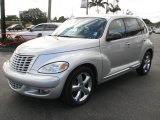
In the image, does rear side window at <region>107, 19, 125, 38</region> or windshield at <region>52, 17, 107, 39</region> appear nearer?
windshield at <region>52, 17, 107, 39</region>

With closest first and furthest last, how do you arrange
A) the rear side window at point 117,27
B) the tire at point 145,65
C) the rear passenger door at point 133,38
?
the rear side window at point 117,27 < the rear passenger door at point 133,38 < the tire at point 145,65

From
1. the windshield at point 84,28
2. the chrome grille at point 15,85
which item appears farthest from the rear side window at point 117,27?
the chrome grille at point 15,85

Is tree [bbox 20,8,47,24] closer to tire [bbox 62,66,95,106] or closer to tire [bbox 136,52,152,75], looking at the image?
tire [bbox 136,52,152,75]

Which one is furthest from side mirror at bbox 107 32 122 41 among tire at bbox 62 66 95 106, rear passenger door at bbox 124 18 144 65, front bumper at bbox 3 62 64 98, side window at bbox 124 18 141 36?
front bumper at bbox 3 62 64 98

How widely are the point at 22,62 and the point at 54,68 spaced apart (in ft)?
2.11

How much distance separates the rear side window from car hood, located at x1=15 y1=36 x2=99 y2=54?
58 cm

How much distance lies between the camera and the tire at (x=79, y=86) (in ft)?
15.0

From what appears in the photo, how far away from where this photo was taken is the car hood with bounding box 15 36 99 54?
4633 mm

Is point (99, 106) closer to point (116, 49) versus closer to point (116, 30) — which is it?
point (116, 49)

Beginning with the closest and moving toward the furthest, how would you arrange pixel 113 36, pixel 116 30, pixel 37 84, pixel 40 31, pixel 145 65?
pixel 37 84 < pixel 113 36 < pixel 116 30 < pixel 145 65 < pixel 40 31

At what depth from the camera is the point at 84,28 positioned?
5672 millimetres

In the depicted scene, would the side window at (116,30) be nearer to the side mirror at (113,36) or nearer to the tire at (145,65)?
the side mirror at (113,36)

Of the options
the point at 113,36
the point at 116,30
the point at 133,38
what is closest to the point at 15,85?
the point at 113,36

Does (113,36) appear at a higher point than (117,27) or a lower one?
lower
